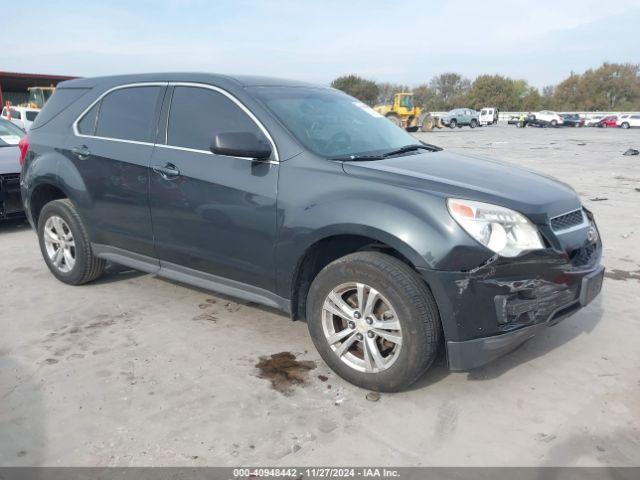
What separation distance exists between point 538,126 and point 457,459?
54137 millimetres

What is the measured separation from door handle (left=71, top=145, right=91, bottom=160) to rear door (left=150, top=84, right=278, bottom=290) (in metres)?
0.84

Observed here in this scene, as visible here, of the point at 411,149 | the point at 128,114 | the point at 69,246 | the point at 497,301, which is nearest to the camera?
the point at 497,301

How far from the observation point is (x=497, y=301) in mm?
2752

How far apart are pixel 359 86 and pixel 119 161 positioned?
71.9 metres

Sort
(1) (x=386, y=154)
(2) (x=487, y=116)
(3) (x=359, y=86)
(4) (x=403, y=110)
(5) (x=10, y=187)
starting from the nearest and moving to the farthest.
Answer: (1) (x=386, y=154) < (5) (x=10, y=187) < (4) (x=403, y=110) < (2) (x=487, y=116) < (3) (x=359, y=86)

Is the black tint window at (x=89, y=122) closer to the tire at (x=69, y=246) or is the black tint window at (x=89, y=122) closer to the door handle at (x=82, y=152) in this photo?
Result: the door handle at (x=82, y=152)

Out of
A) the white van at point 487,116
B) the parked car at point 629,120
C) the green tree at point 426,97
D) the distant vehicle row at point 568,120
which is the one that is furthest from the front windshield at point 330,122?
the green tree at point 426,97

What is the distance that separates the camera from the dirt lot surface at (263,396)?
2600mm

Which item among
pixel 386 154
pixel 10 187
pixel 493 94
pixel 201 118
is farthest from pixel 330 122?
pixel 493 94

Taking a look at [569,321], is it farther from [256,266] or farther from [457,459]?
[256,266]

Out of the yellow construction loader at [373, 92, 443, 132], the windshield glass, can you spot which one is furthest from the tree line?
the windshield glass

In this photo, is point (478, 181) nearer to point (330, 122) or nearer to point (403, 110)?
point (330, 122)

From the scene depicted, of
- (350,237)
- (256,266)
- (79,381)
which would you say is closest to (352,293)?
(350,237)

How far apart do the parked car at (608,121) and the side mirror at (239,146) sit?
184 ft
